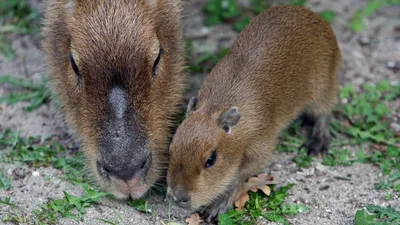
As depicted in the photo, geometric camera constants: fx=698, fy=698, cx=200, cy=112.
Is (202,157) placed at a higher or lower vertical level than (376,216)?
higher

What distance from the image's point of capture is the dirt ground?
252 inches

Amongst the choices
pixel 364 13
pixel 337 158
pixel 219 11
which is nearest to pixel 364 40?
pixel 364 13

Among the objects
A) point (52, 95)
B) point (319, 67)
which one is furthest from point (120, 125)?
point (319, 67)

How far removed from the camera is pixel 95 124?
→ 5.91 meters

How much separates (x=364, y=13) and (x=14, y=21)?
4.82 meters

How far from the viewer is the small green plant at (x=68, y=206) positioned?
6039 millimetres

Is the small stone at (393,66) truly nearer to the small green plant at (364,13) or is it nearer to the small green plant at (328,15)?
the small green plant at (364,13)

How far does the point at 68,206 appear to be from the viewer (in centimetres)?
622

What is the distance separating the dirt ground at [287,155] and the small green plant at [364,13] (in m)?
0.09

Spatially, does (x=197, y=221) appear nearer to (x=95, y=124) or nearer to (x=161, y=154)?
(x=161, y=154)

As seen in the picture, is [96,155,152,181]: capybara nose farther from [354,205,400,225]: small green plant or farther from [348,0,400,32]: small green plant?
[348,0,400,32]: small green plant

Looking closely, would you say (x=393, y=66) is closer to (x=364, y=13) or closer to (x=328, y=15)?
(x=364, y=13)

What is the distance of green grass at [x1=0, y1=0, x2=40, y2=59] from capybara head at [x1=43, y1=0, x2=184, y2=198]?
8.60 feet

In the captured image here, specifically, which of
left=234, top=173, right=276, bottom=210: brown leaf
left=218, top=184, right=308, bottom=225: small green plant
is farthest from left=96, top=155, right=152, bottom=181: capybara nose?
left=234, top=173, right=276, bottom=210: brown leaf
